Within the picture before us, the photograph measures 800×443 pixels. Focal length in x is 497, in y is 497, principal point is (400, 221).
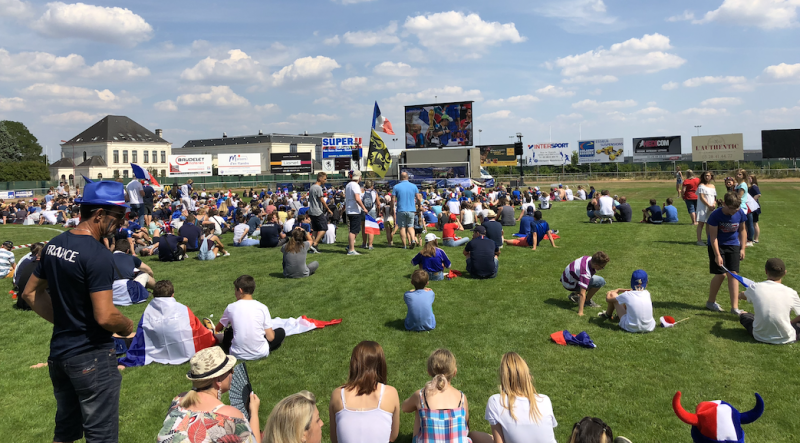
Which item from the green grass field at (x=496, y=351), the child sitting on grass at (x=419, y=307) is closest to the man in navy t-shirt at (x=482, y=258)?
the green grass field at (x=496, y=351)

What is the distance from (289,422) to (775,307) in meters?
5.94

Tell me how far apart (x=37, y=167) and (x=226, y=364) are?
8222 centimetres

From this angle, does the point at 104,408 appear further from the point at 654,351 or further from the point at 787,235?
the point at 787,235

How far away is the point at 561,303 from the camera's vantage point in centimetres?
797

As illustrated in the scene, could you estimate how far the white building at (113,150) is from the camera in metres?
97.4

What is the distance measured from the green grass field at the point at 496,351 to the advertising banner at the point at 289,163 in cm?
6651

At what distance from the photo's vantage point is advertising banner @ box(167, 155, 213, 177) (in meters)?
69.2

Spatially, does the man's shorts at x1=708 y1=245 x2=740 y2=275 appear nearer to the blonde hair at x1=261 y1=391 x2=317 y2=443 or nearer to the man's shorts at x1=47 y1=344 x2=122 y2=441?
the blonde hair at x1=261 y1=391 x2=317 y2=443

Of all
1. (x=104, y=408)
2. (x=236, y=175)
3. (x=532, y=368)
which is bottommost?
(x=532, y=368)

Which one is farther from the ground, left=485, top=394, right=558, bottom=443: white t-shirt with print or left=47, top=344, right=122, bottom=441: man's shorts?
left=47, top=344, right=122, bottom=441: man's shorts

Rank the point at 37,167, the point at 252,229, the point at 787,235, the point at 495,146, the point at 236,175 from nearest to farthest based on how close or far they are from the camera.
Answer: the point at 787,235 < the point at 252,229 < the point at 37,167 < the point at 236,175 < the point at 495,146

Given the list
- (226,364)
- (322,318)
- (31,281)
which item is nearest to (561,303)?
(322,318)

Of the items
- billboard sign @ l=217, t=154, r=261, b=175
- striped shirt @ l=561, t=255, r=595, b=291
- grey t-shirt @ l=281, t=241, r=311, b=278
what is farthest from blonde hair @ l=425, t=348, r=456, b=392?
billboard sign @ l=217, t=154, r=261, b=175

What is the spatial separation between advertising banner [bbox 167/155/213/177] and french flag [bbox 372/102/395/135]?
5286cm
